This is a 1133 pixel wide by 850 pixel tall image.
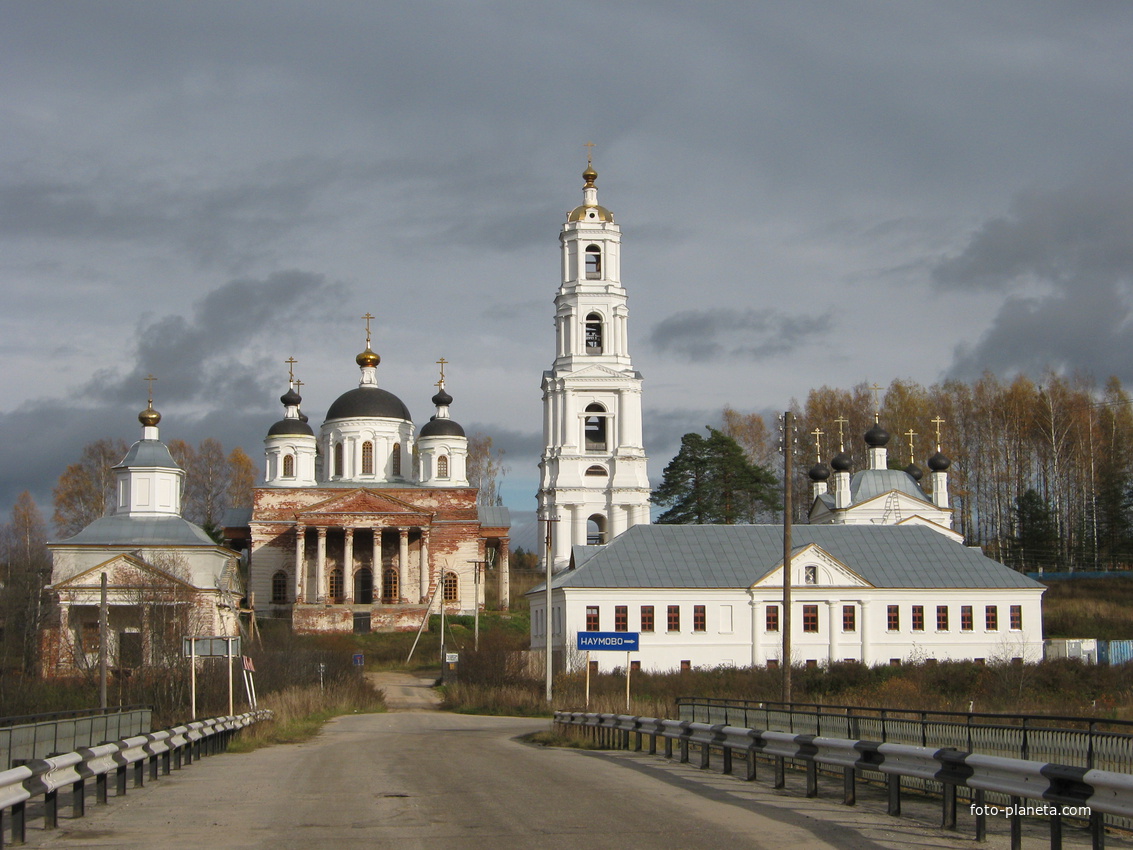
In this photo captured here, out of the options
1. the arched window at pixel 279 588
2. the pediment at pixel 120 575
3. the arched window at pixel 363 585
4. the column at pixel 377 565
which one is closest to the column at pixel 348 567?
A: the column at pixel 377 565

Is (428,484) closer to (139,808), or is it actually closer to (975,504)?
(975,504)

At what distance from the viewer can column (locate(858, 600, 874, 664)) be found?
164ft

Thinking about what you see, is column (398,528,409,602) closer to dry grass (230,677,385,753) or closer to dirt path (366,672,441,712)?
dirt path (366,672,441,712)

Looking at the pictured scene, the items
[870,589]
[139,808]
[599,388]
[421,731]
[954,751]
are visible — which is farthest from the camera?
[599,388]

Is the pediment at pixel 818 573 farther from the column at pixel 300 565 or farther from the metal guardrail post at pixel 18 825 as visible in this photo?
the metal guardrail post at pixel 18 825

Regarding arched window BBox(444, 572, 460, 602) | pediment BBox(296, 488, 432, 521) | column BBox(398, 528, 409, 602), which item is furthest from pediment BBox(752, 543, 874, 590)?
arched window BBox(444, 572, 460, 602)

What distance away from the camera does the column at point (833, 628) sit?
49781 mm

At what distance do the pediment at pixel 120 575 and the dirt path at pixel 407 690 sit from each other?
8300mm

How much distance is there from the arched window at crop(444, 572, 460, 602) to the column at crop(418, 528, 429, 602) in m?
2.67

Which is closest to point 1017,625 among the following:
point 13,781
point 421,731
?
point 421,731

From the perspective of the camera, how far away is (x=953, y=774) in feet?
34.4

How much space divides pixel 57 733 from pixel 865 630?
41.7m

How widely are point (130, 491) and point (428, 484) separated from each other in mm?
16673

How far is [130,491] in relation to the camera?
6166 centimetres
